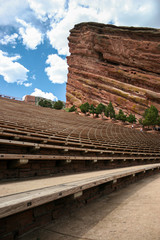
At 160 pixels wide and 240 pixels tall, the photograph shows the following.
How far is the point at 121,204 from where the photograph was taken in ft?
11.3

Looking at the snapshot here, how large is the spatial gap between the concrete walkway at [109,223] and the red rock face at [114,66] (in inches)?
1577

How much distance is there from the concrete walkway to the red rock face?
40.0 metres

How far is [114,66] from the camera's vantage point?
46.8 m

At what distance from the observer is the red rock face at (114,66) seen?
42.1 metres

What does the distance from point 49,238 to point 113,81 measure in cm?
4595

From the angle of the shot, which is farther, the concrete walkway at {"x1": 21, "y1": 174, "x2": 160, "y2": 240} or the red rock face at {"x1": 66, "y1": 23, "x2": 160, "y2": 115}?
the red rock face at {"x1": 66, "y1": 23, "x2": 160, "y2": 115}

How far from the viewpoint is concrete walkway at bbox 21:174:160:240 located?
2.18m

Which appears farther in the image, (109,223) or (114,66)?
(114,66)

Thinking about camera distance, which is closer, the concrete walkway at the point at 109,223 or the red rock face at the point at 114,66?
the concrete walkway at the point at 109,223

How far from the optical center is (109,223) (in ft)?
8.41

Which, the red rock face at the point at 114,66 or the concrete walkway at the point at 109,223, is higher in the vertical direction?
the red rock face at the point at 114,66

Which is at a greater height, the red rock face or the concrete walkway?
the red rock face

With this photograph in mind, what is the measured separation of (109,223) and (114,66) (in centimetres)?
4864

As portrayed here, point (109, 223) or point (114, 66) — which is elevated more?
point (114, 66)
